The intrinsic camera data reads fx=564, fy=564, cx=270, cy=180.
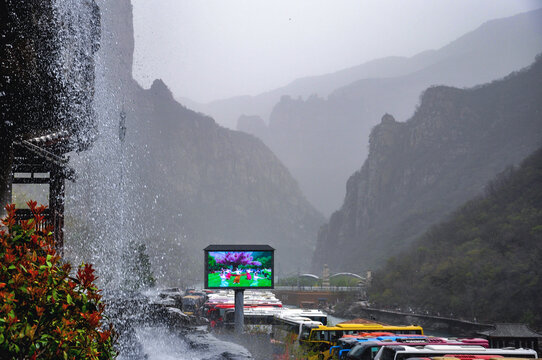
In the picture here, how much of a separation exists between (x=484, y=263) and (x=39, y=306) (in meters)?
96.2

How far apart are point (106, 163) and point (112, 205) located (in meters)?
13.2

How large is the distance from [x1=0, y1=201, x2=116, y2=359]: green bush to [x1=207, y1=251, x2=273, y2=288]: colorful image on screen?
18574 millimetres

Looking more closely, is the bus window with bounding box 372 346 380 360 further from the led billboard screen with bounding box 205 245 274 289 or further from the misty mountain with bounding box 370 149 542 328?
the misty mountain with bounding box 370 149 542 328

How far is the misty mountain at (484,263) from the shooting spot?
79562 millimetres

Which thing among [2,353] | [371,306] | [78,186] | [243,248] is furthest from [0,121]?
[78,186]

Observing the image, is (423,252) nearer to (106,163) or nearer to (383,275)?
(383,275)

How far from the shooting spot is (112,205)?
434ft

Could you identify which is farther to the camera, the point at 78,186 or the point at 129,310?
the point at 78,186

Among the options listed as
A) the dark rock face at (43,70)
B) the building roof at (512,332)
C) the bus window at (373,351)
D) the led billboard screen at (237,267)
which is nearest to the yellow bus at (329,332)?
the building roof at (512,332)

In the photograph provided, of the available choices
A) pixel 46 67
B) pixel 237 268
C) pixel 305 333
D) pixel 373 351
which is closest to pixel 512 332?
pixel 305 333

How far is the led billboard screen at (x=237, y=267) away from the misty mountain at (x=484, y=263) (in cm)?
5688

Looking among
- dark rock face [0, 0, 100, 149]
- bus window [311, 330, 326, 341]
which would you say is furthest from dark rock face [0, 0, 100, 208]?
bus window [311, 330, 326, 341]

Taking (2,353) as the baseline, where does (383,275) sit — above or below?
below

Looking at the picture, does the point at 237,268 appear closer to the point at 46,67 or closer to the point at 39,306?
the point at 46,67
